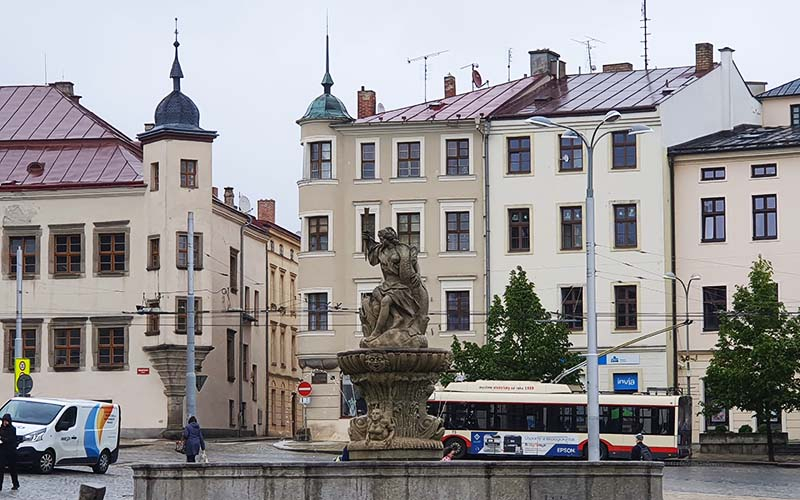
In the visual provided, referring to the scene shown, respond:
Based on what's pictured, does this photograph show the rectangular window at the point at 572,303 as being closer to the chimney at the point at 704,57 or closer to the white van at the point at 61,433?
the chimney at the point at 704,57

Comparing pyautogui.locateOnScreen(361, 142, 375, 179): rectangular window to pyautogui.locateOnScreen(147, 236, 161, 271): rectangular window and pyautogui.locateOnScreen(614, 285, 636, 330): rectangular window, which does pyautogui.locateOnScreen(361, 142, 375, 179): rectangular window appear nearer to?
pyautogui.locateOnScreen(147, 236, 161, 271): rectangular window

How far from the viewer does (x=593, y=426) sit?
135 feet

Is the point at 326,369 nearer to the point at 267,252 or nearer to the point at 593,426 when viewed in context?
the point at 267,252

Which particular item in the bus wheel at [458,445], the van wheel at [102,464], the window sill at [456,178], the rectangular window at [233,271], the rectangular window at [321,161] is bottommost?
the bus wheel at [458,445]

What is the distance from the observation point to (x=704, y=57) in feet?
235

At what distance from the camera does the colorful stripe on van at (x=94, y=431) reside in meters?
40.6

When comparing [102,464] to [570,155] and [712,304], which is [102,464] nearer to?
[570,155]

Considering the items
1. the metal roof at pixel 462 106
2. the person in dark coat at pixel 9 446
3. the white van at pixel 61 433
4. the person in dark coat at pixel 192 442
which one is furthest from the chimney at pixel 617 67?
the person in dark coat at pixel 9 446

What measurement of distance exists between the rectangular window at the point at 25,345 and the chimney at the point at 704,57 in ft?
91.9

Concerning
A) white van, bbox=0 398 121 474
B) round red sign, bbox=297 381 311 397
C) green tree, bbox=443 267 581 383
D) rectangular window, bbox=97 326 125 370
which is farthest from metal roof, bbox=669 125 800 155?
white van, bbox=0 398 121 474

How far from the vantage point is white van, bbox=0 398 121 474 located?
128 ft

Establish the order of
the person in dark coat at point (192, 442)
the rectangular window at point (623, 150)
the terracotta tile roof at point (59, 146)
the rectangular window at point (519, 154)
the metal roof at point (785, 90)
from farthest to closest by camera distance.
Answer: the metal roof at point (785, 90)
the terracotta tile roof at point (59, 146)
the rectangular window at point (519, 154)
the rectangular window at point (623, 150)
the person in dark coat at point (192, 442)

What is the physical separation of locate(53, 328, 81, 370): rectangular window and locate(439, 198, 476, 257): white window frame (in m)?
14.4

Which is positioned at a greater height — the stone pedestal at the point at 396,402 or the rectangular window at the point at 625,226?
the rectangular window at the point at 625,226
